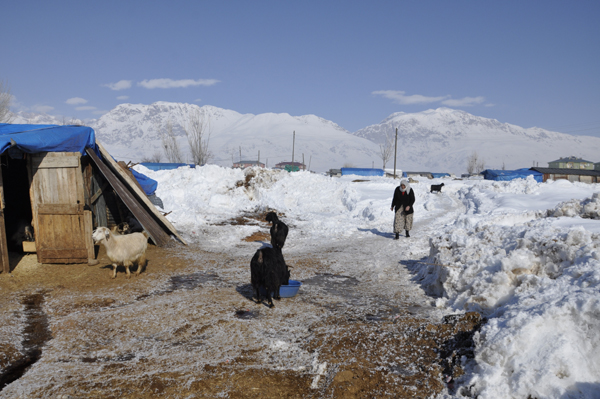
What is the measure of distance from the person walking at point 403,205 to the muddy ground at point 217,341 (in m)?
4.14

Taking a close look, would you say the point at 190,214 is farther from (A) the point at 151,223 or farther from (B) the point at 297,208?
(B) the point at 297,208

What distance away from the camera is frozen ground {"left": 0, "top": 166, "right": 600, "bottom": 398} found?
346 centimetres

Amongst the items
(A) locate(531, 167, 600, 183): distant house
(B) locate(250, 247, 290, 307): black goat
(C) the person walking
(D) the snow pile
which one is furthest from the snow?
(A) locate(531, 167, 600, 183): distant house

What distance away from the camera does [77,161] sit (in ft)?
27.5

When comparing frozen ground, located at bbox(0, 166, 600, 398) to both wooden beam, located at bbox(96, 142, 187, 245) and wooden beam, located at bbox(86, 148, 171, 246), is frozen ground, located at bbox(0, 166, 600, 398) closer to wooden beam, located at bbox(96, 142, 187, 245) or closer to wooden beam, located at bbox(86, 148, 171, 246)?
wooden beam, located at bbox(86, 148, 171, 246)

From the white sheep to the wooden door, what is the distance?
49.8 inches

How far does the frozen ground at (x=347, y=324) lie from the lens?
3.46 meters

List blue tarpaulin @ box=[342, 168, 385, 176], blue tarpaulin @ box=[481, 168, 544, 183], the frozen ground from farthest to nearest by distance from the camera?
blue tarpaulin @ box=[342, 168, 385, 176]
blue tarpaulin @ box=[481, 168, 544, 183]
the frozen ground

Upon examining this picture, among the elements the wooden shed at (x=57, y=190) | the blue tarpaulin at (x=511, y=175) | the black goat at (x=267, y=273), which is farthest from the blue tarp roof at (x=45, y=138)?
the blue tarpaulin at (x=511, y=175)

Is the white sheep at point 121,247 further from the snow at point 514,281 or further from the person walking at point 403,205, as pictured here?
the person walking at point 403,205

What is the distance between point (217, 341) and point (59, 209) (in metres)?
5.97

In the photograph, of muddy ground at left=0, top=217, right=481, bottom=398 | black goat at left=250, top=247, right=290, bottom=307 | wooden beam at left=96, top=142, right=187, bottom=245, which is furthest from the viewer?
wooden beam at left=96, top=142, right=187, bottom=245

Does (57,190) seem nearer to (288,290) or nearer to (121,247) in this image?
(121,247)

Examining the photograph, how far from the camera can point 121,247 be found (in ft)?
24.8
